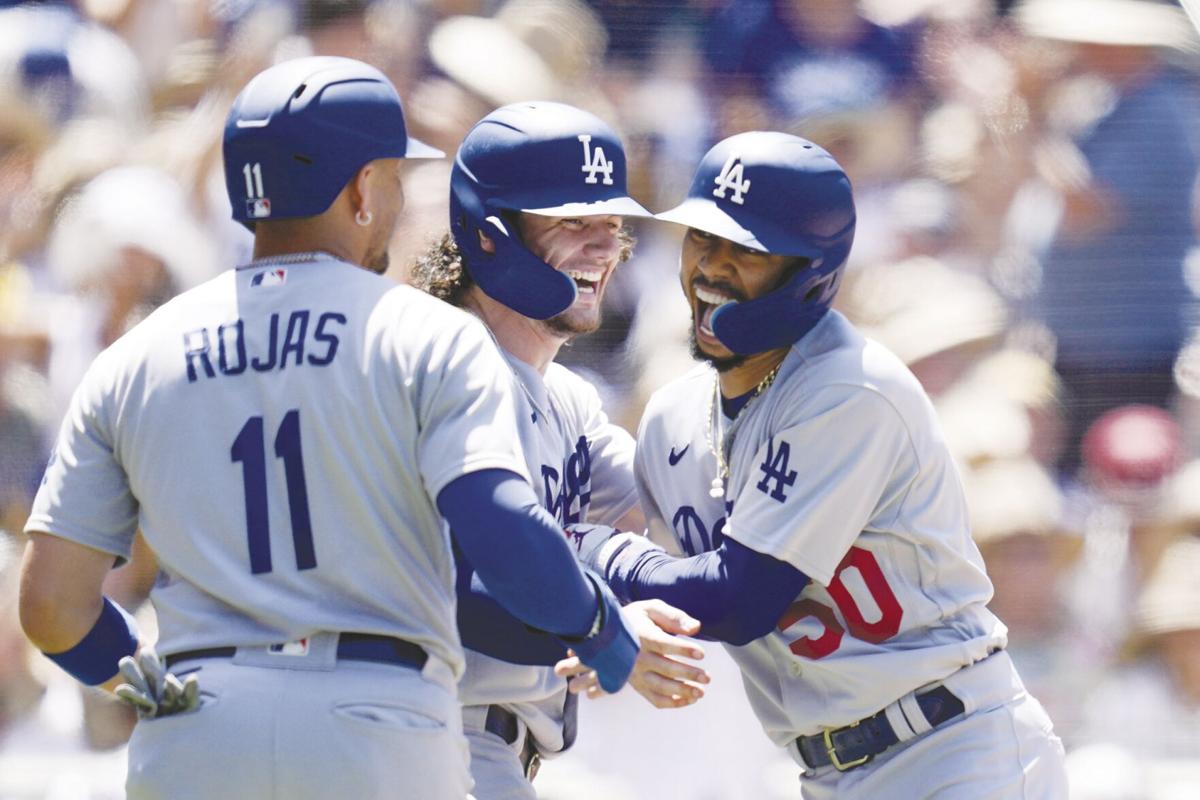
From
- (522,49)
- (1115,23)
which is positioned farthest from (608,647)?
(1115,23)

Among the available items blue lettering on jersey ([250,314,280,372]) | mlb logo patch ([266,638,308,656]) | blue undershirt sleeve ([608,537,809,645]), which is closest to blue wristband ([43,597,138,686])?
mlb logo patch ([266,638,308,656])

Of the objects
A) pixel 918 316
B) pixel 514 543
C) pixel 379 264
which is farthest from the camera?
pixel 918 316

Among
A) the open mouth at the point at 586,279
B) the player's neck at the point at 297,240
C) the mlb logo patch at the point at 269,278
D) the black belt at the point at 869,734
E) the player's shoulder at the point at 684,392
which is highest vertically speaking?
the player's neck at the point at 297,240

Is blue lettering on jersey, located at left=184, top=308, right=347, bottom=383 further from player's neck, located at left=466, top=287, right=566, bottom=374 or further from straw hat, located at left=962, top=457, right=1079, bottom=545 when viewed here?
straw hat, located at left=962, top=457, right=1079, bottom=545

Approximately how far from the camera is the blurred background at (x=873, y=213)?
491 cm

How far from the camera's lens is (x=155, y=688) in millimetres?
2184

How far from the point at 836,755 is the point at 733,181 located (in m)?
1.08

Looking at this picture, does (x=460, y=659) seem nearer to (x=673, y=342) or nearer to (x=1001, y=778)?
(x=1001, y=778)

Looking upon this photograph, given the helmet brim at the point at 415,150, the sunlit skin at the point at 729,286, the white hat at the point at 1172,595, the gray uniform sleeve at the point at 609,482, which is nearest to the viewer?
the helmet brim at the point at 415,150

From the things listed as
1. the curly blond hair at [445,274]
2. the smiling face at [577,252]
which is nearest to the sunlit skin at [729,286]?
the smiling face at [577,252]

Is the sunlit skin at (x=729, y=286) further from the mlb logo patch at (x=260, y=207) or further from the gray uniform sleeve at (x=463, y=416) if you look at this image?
the mlb logo patch at (x=260, y=207)

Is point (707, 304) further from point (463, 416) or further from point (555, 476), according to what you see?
point (463, 416)

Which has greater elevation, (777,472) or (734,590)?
(777,472)

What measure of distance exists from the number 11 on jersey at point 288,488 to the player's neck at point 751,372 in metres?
1.07
